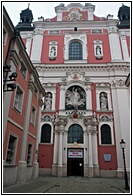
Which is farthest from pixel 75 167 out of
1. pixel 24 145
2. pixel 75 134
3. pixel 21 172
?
pixel 21 172

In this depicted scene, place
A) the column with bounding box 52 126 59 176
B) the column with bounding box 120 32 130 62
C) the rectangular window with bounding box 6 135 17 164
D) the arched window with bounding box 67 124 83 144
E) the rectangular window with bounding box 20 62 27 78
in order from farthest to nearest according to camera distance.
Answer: the column with bounding box 120 32 130 62, the arched window with bounding box 67 124 83 144, the column with bounding box 52 126 59 176, the rectangular window with bounding box 20 62 27 78, the rectangular window with bounding box 6 135 17 164

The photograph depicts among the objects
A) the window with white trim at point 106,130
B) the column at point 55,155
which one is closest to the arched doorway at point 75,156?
the column at point 55,155

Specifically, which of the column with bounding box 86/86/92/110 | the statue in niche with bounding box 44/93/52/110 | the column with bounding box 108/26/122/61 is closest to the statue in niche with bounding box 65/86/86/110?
the column with bounding box 86/86/92/110

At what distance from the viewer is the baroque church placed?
18.9 metres

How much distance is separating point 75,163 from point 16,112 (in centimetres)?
1150

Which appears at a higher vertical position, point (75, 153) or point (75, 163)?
point (75, 153)

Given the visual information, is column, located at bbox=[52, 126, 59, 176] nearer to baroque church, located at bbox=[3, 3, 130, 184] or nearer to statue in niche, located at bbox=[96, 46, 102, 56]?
baroque church, located at bbox=[3, 3, 130, 184]

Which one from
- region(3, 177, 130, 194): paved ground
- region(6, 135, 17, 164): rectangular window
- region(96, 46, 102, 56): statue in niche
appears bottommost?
region(3, 177, 130, 194): paved ground

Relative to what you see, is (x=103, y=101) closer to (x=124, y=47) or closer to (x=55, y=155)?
(x=55, y=155)

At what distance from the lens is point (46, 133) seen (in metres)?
20.5

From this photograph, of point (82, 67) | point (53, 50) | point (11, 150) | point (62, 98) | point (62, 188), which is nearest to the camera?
point (62, 188)

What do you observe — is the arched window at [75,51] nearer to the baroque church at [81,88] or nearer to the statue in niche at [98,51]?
the baroque church at [81,88]

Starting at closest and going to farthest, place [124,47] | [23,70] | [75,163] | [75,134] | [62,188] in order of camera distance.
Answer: [62,188] → [23,70] → [75,163] → [75,134] → [124,47]

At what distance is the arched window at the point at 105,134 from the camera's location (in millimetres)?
19625
